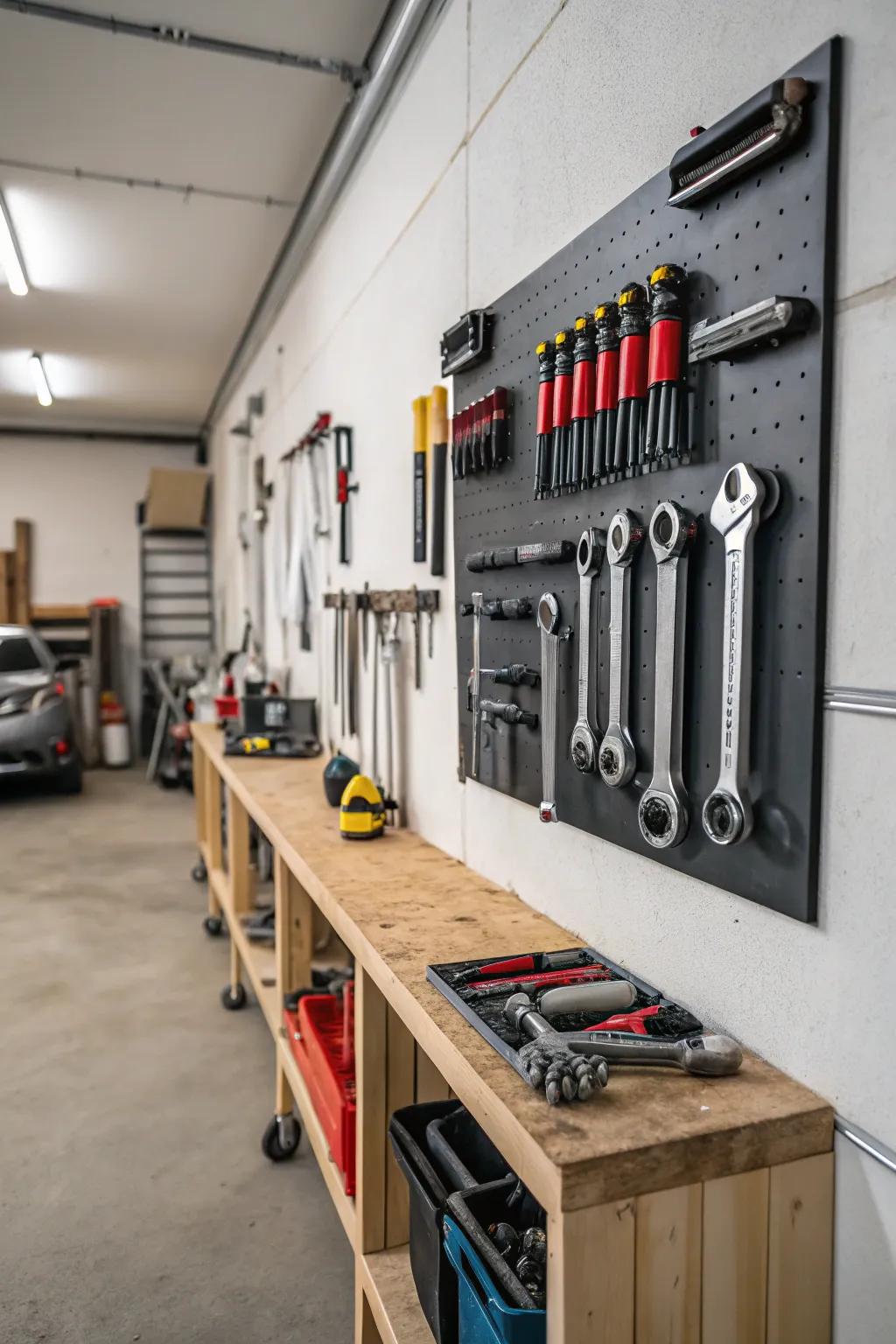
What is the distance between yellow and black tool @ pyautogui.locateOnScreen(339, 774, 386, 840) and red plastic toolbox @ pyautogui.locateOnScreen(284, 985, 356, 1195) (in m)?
0.39

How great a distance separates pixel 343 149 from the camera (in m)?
3.03

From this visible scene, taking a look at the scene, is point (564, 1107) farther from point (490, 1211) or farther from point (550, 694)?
point (550, 694)

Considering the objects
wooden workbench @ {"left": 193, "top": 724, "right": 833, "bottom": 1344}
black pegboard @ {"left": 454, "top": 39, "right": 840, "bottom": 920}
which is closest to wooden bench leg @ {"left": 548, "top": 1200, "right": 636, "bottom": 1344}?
wooden workbench @ {"left": 193, "top": 724, "right": 833, "bottom": 1344}

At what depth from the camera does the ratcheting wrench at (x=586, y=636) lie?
4.60ft

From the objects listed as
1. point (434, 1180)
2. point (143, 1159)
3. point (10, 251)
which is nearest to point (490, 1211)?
point (434, 1180)

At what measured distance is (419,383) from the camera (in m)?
2.40

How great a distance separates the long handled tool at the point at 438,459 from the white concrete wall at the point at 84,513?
7.15 m

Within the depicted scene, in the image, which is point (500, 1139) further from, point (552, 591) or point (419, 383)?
point (419, 383)

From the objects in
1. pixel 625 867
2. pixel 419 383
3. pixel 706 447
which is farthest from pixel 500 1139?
pixel 419 383

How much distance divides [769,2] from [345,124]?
92.2 inches

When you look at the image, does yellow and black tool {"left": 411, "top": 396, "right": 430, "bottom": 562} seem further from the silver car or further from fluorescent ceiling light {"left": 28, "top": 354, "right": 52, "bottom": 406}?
fluorescent ceiling light {"left": 28, "top": 354, "right": 52, "bottom": 406}

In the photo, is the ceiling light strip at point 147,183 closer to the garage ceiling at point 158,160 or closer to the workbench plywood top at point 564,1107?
the garage ceiling at point 158,160

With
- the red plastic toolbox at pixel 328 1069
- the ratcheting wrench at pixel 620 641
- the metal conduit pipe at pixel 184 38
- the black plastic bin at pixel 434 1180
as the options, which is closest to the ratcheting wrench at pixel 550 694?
the ratcheting wrench at pixel 620 641

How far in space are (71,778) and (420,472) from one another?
5.38 metres
